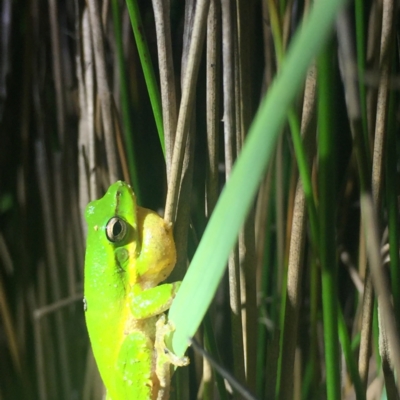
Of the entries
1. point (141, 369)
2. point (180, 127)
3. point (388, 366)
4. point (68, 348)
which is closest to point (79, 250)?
point (68, 348)

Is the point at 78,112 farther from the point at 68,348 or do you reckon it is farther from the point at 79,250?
the point at 68,348

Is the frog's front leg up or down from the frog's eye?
down

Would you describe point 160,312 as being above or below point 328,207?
below

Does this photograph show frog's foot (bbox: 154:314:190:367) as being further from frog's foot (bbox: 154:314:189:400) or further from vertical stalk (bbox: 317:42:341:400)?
vertical stalk (bbox: 317:42:341:400)

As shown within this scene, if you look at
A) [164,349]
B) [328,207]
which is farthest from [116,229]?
[328,207]

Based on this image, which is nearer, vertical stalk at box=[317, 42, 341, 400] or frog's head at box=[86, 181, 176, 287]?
vertical stalk at box=[317, 42, 341, 400]

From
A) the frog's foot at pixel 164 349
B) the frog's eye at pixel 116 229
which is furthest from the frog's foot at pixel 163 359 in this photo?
the frog's eye at pixel 116 229

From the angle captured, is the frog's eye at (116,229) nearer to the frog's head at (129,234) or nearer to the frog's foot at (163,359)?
the frog's head at (129,234)

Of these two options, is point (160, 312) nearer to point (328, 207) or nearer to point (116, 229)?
point (116, 229)

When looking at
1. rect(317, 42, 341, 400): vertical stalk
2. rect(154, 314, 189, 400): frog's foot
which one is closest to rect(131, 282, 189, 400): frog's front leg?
rect(154, 314, 189, 400): frog's foot
